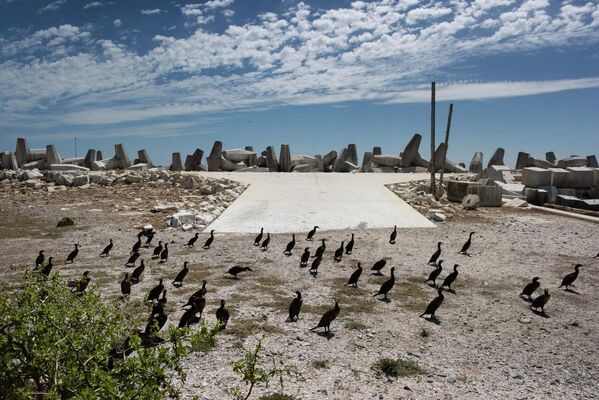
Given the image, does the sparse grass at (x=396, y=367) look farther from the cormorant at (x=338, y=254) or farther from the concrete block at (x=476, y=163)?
the concrete block at (x=476, y=163)

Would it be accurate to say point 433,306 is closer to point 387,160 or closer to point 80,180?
point 80,180

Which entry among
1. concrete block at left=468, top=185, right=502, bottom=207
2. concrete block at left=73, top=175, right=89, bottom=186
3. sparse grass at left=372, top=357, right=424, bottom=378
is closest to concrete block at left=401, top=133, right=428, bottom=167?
concrete block at left=468, top=185, right=502, bottom=207

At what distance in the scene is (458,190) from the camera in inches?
904

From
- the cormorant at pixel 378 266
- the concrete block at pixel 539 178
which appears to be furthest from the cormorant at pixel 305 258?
the concrete block at pixel 539 178

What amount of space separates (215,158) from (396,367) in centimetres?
2992

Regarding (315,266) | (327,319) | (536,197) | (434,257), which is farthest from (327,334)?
(536,197)

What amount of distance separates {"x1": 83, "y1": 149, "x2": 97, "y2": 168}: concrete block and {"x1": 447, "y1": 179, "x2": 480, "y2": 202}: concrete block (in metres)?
27.2

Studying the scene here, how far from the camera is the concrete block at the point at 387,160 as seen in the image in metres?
35.3

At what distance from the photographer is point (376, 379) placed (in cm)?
684

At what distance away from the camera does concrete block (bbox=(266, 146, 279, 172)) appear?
117ft

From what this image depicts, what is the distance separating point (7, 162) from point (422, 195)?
2901cm

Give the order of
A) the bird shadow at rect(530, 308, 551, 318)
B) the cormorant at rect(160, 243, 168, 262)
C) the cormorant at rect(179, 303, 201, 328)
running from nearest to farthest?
the cormorant at rect(179, 303, 201, 328)
the bird shadow at rect(530, 308, 551, 318)
the cormorant at rect(160, 243, 168, 262)

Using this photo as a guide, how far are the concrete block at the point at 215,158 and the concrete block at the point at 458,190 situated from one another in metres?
17.9

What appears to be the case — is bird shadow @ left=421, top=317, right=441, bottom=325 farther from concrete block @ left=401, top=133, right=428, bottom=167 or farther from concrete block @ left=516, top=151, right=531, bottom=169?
concrete block @ left=516, top=151, right=531, bottom=169
